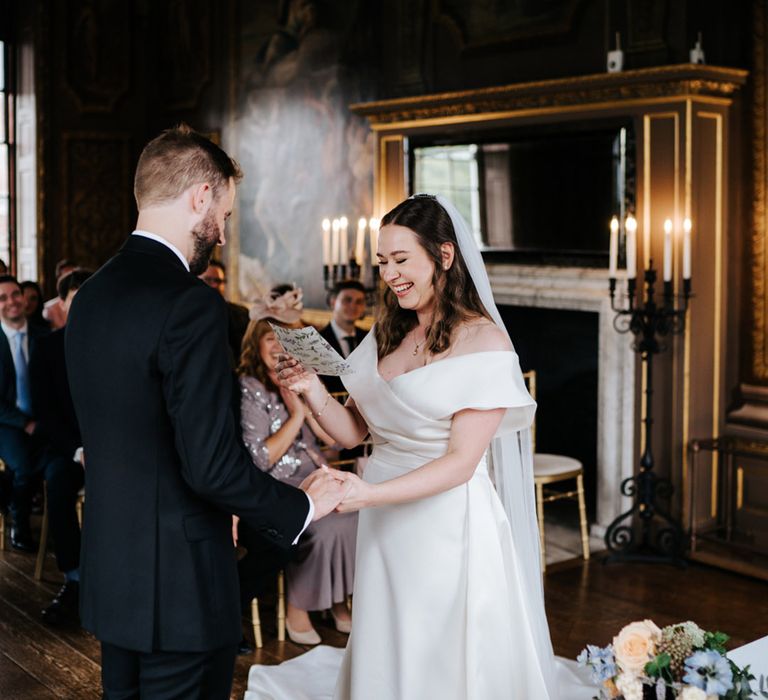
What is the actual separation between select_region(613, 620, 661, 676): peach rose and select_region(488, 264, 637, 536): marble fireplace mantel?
150 inches

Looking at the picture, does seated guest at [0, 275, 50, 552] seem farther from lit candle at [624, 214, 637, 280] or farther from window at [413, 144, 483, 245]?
lit candle at [624, 214, 637, 280]

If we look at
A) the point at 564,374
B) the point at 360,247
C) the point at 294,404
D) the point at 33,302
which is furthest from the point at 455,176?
the point at 33,302

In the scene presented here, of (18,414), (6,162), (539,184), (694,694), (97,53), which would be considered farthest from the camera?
(6,162)

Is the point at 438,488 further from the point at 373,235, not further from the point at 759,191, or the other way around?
the point at 373,235

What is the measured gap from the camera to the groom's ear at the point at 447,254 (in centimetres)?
330

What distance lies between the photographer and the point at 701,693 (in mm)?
2412

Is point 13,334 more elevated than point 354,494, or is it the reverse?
point 13,334

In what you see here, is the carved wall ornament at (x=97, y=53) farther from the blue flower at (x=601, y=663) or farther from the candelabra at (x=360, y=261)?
the blue flower at (x=601, y=663)

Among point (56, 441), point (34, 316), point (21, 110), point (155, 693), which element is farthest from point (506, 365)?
point (21, 110)

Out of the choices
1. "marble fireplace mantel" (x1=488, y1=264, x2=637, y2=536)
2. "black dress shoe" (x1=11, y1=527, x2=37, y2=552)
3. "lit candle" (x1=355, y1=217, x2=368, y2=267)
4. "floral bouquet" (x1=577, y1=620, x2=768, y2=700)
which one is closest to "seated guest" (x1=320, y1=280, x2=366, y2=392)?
"lit candle" (x1=355, y1=217, x2=368, y2=267)

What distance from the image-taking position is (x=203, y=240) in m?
2.58

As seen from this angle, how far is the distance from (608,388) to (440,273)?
3406mm

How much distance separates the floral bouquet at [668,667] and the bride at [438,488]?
0.68 meters

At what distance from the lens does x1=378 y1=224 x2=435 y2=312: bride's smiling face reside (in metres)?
3.27
